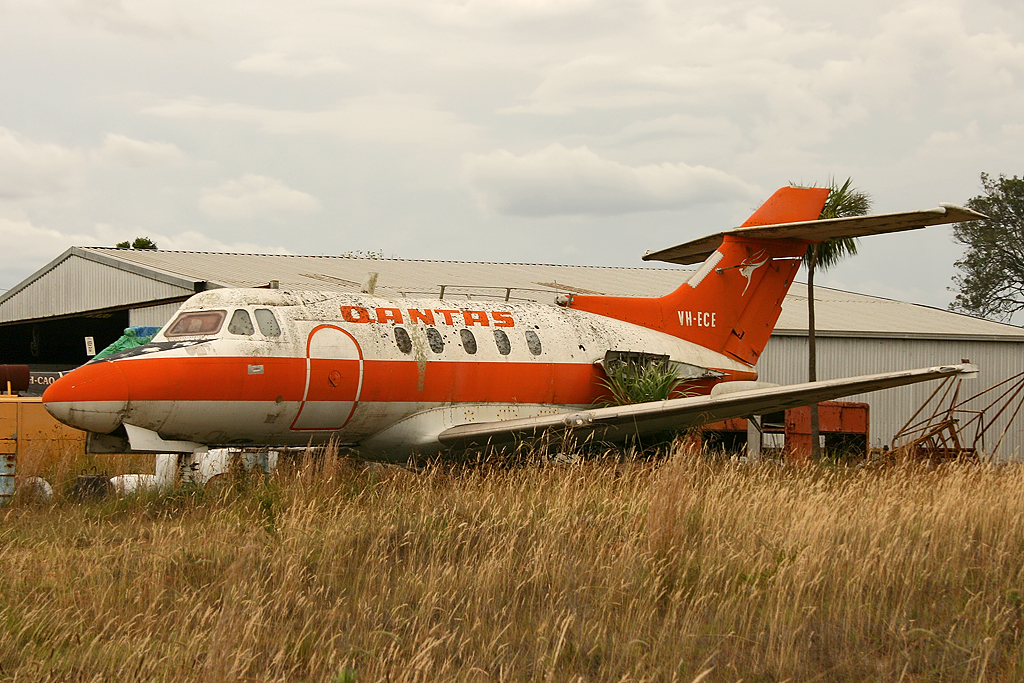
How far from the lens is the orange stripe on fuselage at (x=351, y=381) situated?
10773 mm

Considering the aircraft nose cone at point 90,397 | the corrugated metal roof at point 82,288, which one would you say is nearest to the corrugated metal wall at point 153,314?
the corrugated metal roof at point 82,288

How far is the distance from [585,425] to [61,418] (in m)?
6.20

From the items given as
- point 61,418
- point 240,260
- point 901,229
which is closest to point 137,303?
point 240,260

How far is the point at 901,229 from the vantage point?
14398 millimetres

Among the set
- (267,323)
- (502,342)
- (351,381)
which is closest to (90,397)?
(267,323)

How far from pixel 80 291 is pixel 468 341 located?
58.8 feet

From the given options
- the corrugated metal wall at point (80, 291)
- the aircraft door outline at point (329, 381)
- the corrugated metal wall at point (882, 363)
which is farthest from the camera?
the corrugated metal wall at point (882, 363)

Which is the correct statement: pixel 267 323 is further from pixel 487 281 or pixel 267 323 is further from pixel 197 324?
pixel 487 281

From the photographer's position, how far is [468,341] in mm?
13266

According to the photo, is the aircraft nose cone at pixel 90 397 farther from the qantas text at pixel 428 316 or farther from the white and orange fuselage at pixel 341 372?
the qantas text at pixel 428 316

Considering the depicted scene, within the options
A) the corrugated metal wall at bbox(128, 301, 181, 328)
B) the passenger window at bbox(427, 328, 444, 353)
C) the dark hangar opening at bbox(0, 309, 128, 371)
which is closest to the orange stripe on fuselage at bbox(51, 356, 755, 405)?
the passenger window at bbox(427, 328, 444, 353)

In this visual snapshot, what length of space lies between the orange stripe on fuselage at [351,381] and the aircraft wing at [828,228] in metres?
4.16

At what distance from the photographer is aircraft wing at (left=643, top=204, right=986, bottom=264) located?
43.2 feet

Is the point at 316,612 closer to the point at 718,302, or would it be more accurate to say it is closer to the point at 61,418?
the point at 61,418
